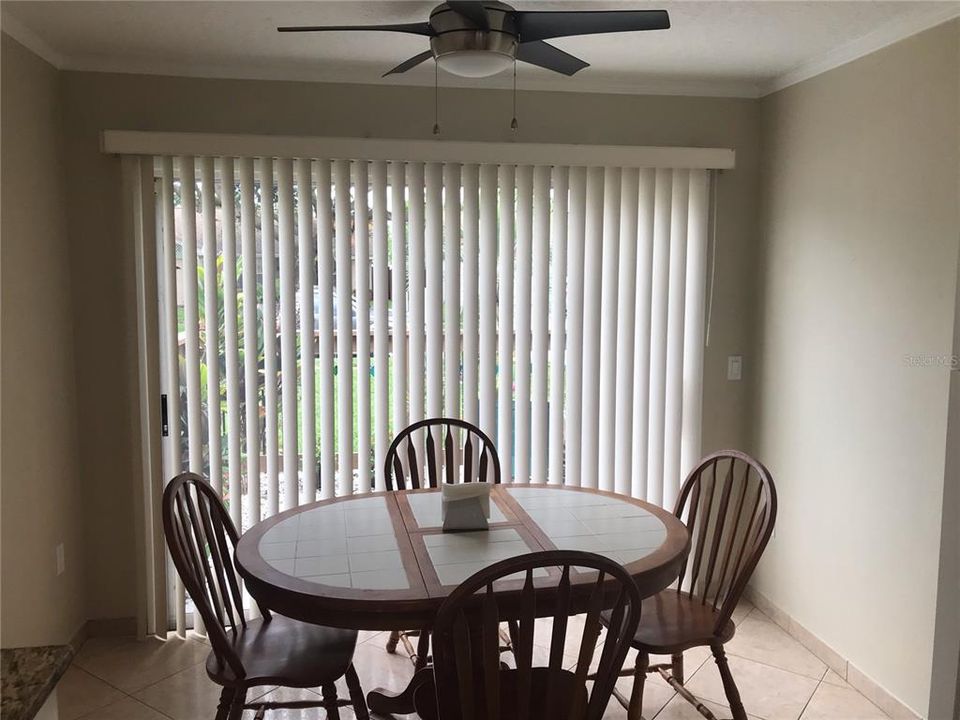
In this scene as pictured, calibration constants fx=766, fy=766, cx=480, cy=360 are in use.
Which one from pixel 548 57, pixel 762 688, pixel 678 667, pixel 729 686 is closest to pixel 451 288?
pixel 548 57

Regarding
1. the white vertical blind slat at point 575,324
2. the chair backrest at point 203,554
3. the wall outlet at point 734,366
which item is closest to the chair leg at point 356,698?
the chair backrest at point 203,554

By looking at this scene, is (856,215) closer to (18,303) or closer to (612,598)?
(612,598)

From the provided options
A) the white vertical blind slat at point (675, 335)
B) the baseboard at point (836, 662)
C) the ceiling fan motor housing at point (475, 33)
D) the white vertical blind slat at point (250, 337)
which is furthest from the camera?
the white vertical blind slat at point (675, 335)

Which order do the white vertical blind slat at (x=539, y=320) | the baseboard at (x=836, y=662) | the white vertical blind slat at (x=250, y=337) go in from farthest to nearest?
the white vertical blind slat at (x=539, y=320) < the white vertical blind slat at (x=250, y=337) < the baseboard at (x=836, y=662)

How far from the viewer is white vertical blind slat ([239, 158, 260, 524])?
10.2 ft

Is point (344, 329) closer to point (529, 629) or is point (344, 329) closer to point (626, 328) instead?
point (626, 328)

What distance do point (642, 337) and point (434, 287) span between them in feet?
3.16

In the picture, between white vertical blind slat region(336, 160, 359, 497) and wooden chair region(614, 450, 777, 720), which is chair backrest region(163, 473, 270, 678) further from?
wooden chair region(614, 450, 777, 720)

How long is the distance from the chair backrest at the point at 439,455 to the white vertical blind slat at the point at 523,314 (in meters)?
A: 0.19

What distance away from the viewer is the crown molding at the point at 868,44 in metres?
2.44

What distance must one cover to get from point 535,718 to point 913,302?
5.96 ft

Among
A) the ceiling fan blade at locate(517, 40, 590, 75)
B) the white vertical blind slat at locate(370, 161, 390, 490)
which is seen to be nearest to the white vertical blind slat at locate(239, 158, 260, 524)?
the white vertical blind slat at locate(370, 161, 390, 490)

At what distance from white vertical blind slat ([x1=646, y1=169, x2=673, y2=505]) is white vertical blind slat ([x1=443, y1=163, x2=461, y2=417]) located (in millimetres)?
881

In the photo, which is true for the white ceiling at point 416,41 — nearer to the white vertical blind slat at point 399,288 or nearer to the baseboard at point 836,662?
the white vertical blind slat at point 399,288
